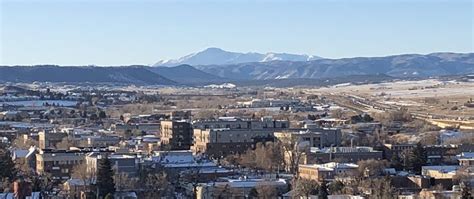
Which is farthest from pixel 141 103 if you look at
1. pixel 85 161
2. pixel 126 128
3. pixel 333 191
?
pixel 333 191

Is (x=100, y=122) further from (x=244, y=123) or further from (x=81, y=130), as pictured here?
(x=244, y=123)

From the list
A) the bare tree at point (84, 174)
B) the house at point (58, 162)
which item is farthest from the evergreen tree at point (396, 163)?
the house at point (58, 162)

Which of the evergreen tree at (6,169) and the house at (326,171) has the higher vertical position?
the evergreen tree at (6,169)

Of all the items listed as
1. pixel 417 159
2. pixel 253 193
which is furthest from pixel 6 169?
pixel 417 159

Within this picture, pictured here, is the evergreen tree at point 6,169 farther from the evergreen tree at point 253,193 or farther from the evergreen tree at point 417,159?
the evergreen tree at point 417,159

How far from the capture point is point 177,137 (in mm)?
50719

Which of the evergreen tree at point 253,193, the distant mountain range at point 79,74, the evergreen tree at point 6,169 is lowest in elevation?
the evergreen tree at point 253,193

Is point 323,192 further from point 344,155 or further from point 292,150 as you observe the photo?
point 292,150

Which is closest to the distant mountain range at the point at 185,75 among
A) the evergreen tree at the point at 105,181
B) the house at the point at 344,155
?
the house at the point at 344,155

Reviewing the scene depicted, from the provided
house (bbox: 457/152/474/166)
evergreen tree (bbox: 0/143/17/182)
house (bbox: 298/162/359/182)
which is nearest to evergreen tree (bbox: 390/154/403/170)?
house (bbox: 298/162/359/182)

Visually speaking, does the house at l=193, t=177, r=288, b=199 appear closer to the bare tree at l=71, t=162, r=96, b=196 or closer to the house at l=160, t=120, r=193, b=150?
the bare tree at l=71, t=162, r=96, b=196

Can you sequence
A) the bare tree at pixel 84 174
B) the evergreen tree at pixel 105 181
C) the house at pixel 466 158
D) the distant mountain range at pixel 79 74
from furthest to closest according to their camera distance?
1. the distant mountain range at pixel 79 74
2. the house at pixel 466 158
3. the bare tree at pixel 84 174
4. the evergreen tree at pixel 105 181

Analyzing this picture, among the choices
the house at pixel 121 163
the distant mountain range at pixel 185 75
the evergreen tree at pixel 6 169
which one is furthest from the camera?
the distant mountain range at pixel 185 75

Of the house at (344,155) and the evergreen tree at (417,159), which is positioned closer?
the evergreen tree at (417,159)
